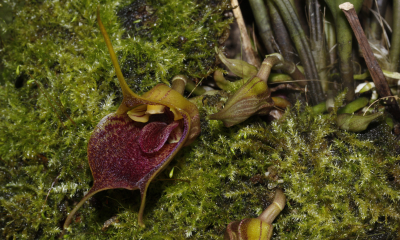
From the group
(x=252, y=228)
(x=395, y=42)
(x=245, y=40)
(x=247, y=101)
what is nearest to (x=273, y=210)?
(x=252, y=228)

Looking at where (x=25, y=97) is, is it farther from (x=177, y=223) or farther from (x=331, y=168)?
(x=331, y=168)

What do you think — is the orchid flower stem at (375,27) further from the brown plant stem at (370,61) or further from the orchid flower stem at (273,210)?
the orchid flower stem at (273,210)

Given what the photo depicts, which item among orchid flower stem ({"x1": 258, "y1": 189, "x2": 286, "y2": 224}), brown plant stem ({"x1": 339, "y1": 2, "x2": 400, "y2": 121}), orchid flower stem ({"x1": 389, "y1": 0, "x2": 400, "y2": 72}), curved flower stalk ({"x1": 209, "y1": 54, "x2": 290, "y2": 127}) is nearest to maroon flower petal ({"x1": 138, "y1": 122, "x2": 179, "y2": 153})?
curved flower stalk ({"x1": 209, "y1": 54, "x2": 290, "y2": 127})

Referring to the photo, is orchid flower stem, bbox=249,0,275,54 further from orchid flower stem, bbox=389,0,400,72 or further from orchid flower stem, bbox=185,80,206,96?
orchid flower stem, bbox=389,0,400,72

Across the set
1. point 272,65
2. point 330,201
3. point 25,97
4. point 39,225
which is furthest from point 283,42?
point 39,225

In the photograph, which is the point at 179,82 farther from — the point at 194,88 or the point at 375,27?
the point at 375,27
